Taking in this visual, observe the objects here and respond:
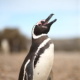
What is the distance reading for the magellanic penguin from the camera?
109 inches

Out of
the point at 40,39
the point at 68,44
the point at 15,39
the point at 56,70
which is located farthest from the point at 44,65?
the point at 68,44

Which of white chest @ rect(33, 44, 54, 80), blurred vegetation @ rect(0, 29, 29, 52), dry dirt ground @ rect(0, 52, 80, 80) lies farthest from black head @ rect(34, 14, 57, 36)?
blurred vegetation @ rect(0, 29, 29, 52)

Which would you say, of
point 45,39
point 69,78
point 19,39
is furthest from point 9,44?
point 45,39

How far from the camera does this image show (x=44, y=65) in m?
2.79

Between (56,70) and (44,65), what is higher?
(44,65)

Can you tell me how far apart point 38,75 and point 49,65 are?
0.13 metres

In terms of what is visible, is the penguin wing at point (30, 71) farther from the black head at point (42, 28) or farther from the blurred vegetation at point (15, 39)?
the blurred vegetation at point (15, 39)

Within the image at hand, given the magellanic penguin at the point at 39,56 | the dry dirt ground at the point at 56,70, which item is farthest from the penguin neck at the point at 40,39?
the dry dirt ground at the point at 56,70

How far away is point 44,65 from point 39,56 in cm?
9

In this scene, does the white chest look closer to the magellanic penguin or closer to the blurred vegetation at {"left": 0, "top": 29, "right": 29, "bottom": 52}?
the magellanic penguin

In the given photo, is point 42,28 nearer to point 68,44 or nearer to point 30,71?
point 30,71

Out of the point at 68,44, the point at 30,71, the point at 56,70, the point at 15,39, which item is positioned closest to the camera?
the point at 30,71

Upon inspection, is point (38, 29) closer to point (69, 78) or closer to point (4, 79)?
point (4, 79)

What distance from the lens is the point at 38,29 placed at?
2.84 meters
